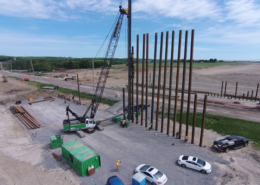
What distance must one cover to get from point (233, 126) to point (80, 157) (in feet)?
78.0

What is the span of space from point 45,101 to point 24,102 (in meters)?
5.04

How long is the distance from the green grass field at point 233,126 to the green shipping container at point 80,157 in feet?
60.6

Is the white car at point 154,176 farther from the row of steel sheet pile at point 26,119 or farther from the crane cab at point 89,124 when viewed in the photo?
the row of steel sheet pile at point 26,119

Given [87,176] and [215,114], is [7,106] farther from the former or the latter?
[215,114]

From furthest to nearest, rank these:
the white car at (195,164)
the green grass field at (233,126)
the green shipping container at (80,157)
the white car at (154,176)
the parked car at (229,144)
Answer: the green grass field at (233,126)
the parked car at (229,144)
the white car at (195,164)
the green shipping container at (80,157)
the white car at (154,176)

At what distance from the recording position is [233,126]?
2547cm

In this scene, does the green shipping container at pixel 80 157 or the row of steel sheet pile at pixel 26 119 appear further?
the row of steel sheet pile at pixel 26 119

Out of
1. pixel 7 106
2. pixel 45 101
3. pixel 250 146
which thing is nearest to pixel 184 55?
pixel 250 146

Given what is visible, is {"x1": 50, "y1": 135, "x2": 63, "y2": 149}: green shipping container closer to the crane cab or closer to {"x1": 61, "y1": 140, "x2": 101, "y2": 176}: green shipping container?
{"x1": 61, "y1": 140, "x2": 101, "y2": 176}: green shipping container

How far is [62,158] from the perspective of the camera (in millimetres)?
17266

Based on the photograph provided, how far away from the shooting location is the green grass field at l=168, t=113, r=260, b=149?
22.7 meters

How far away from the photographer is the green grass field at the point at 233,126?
2268 centimetres

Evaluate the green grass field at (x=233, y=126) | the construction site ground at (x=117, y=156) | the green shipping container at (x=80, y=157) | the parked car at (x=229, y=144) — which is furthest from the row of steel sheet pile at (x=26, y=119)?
the green grass field at (x=233, y=126)

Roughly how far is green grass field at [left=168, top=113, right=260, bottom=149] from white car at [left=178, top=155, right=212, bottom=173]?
991 cm
